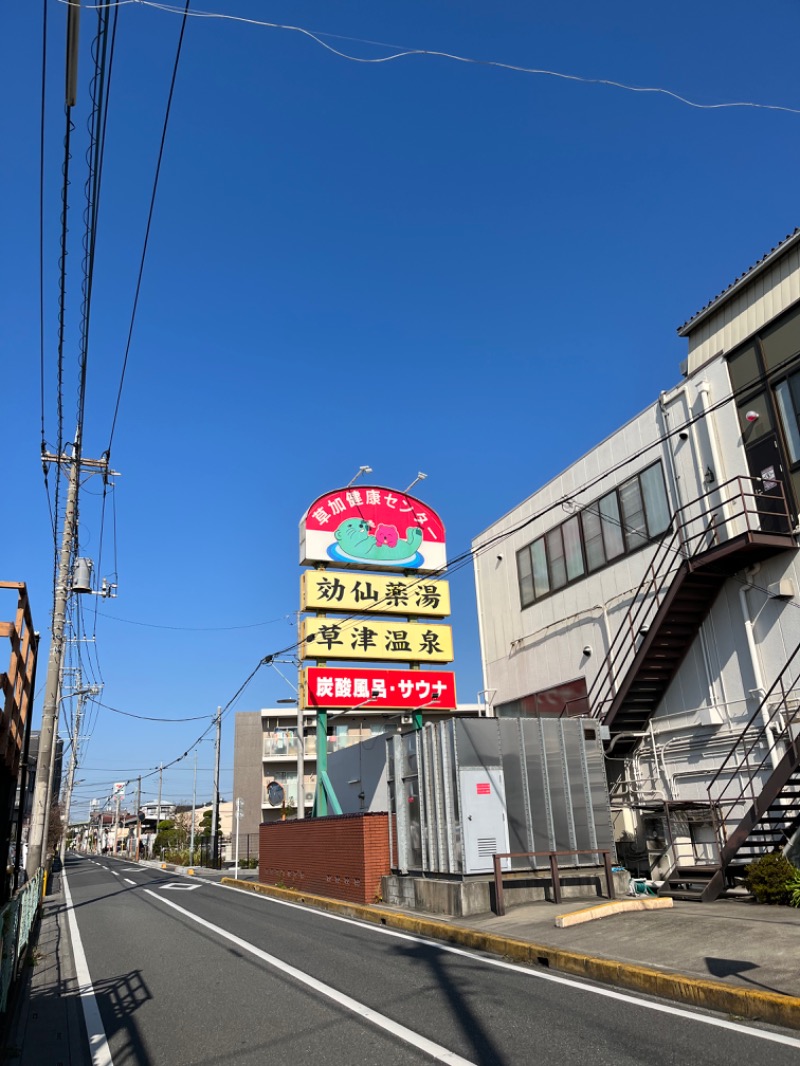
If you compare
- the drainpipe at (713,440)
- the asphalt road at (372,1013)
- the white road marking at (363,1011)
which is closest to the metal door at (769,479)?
the drainpipe at (713,440)

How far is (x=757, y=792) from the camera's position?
1368 centimetres

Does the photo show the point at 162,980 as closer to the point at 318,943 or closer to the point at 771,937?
the point at 318,943

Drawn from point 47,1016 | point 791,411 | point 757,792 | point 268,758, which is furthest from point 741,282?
point 268,758

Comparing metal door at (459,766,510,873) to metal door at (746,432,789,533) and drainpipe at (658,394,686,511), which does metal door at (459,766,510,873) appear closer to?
metal door at (746,432,789,533)

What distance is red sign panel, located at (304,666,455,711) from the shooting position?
23031mm

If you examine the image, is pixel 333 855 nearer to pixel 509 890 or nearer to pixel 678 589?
pixel 509 890

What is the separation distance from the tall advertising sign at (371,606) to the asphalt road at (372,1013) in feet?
38.5

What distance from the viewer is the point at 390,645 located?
2452 centimetres

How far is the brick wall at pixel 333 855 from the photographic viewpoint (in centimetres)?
1585

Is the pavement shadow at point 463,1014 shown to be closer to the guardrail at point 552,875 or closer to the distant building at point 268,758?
the guardrail at point 552,875

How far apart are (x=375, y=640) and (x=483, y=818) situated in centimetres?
1121

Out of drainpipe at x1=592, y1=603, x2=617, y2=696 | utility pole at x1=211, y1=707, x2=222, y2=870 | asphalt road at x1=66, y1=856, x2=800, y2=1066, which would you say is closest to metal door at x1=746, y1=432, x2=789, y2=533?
drainpipe at x1=592, y1=603, x2=617, y2=696

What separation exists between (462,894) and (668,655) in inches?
254

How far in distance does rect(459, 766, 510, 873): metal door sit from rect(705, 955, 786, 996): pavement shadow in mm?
5610
